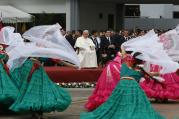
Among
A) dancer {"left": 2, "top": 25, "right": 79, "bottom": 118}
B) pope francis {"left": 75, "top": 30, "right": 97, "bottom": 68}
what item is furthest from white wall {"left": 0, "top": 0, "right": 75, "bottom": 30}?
dancer {"left": 2, "top": 25, "right": 79, "bottom": 118}

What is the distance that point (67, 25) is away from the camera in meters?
26.5

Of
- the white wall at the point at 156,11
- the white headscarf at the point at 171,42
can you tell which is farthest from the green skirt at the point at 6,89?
the white wall at the point at 156,11

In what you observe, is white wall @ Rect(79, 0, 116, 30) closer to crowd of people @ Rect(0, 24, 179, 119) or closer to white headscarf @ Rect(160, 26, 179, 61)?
white headscarf @ Rect(160, 26, 179, 61)

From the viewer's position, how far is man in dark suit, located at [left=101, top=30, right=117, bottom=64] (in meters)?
19.6

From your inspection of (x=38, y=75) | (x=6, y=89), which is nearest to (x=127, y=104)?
(x=38, y=75)

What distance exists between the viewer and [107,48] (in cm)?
1969

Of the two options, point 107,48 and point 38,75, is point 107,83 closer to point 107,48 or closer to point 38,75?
point 38,75

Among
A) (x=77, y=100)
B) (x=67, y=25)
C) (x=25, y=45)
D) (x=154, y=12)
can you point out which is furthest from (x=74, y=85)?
(x=154, y=12)

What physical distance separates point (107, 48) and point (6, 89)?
10.7 metres

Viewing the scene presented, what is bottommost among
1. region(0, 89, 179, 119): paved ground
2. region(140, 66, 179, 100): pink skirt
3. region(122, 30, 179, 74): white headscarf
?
region(0, 89, 179, 119): paved ground

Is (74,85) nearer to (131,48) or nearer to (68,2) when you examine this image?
(131,48)

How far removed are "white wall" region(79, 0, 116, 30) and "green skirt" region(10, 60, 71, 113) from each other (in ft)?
65.3

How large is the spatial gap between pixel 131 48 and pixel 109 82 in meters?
1.32

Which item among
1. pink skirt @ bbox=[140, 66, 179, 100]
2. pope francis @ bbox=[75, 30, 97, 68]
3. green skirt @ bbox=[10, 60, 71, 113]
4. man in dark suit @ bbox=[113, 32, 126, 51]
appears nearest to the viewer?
green skirt @ bbox=[10, 60, 71, 113]
